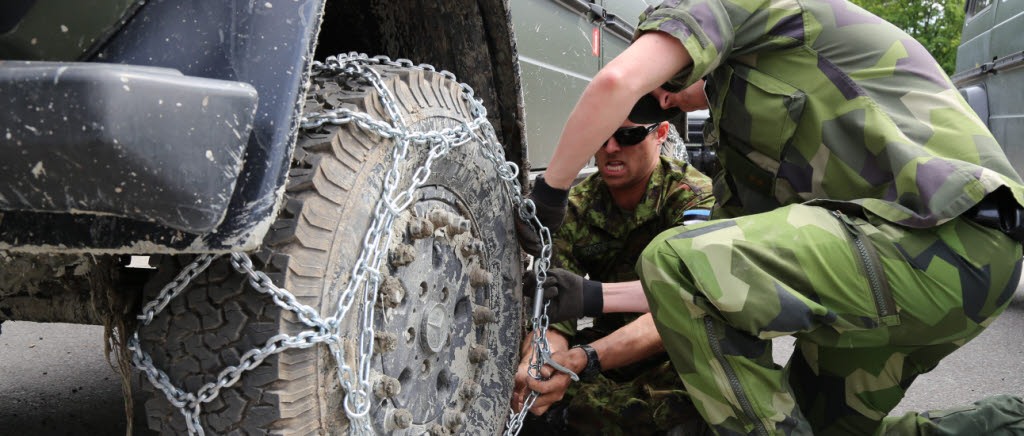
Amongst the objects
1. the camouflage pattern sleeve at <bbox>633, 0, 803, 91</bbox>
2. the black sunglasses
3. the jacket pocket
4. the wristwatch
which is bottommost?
the wristwatch

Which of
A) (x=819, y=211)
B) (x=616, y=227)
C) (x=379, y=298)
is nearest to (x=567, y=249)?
(x=616, y=227)

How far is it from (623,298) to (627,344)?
18 centimetres

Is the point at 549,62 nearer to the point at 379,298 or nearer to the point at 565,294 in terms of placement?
the point at 565,294

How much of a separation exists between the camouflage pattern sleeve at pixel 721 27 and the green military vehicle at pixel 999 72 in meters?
2.83

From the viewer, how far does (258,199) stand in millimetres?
912

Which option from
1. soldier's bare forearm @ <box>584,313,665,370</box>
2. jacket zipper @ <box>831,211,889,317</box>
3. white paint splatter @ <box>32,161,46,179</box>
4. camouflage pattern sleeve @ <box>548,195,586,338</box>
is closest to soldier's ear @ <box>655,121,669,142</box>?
camouflage pattern sleeve @ <box>548,195,586,338</box>

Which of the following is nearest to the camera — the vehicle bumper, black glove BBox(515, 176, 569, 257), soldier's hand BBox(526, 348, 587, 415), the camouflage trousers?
the vehicle bumper

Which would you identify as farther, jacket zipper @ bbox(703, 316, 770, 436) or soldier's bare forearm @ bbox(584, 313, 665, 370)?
soldier's bare forearm @ bbox(584, 313, 665, 370)

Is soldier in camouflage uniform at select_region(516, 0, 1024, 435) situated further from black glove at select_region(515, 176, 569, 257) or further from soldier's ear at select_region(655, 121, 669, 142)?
soldier's ear at select_region(655, 121, 669, 142)

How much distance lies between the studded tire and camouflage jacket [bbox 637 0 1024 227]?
0.53 m

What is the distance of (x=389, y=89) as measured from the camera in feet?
4.52

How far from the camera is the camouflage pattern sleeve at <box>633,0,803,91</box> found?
1593 millimetres

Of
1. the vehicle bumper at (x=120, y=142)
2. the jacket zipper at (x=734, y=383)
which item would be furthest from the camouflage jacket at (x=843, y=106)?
the vehicle bumper at (x=120, y=142)

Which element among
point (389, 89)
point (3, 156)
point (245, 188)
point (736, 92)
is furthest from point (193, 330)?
point (736, 92)
